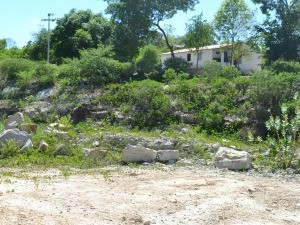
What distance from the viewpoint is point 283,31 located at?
30906 mm

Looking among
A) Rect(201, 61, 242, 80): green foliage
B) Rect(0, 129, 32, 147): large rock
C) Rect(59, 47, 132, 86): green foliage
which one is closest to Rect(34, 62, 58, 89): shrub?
Rect(59, 47, 132, 86): green foliage

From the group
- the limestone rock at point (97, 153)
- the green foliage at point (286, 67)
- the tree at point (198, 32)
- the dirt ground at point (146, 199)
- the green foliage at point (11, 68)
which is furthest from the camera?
the tree at point (198, 32)

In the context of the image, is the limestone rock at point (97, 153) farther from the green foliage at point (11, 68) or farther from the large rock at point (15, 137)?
the green foliage at point (11, 68)

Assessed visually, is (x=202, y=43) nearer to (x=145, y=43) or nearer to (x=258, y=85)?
(x=145, y=43)

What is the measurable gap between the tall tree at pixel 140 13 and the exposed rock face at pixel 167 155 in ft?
56.4

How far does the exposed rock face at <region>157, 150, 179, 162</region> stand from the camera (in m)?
Result: 12.7

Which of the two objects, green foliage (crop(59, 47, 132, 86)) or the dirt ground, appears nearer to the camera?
the dirt ground

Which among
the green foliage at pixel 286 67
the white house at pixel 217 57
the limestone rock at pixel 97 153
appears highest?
the white house at pixel 217 57

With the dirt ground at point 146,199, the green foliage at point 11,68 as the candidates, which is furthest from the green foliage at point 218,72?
the dirt ground at point 146,199

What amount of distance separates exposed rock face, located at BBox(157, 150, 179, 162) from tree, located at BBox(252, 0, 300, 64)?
19.9m

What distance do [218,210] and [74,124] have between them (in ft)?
37.5

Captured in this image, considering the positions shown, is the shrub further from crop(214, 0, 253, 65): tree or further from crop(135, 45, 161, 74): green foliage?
crop(214, 0, 253, 65): tree

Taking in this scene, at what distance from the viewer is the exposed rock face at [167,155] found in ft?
41.7

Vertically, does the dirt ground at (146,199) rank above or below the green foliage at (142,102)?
below
